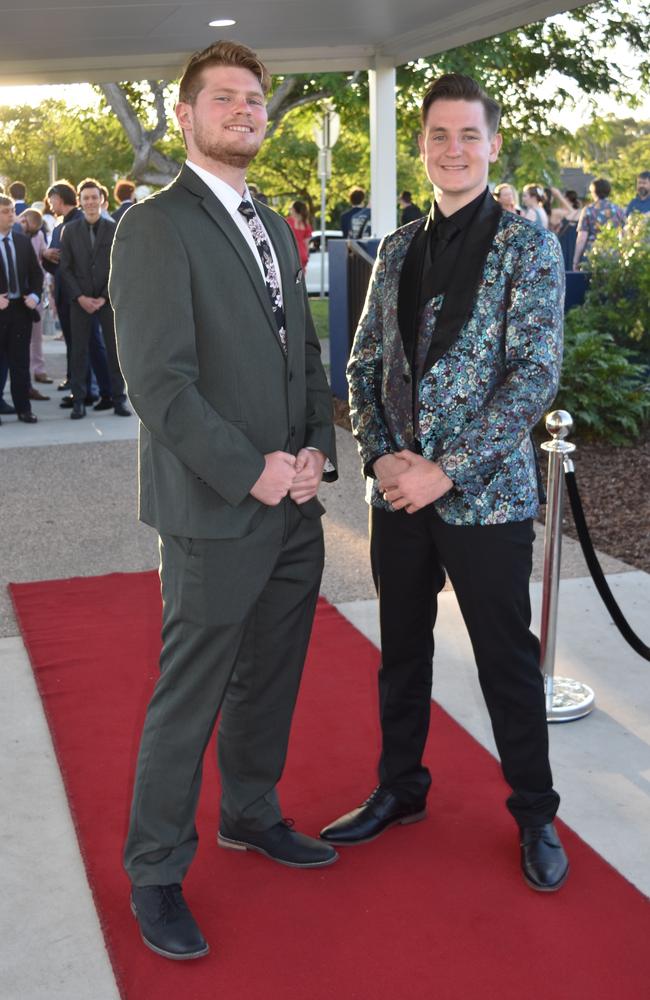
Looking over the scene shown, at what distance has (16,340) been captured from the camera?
35.2 feet

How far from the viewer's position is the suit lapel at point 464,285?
3230mm

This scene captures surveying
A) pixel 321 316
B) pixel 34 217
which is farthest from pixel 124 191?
pixel 321 316

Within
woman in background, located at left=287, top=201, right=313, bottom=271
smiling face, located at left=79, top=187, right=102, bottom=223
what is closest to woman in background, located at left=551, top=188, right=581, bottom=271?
woman in background, located at left=287, top=201, right=313, bottom=271

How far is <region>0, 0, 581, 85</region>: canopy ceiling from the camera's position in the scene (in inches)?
347

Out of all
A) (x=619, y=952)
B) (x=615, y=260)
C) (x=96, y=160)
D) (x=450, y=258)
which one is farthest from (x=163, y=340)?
(x=96, y=160)

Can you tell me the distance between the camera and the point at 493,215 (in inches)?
130

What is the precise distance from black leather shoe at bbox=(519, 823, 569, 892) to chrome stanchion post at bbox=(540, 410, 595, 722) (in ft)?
3.42

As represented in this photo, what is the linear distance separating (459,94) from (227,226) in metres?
0.75

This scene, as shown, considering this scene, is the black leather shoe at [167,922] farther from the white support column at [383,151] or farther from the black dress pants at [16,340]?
the white support column at [383,151]

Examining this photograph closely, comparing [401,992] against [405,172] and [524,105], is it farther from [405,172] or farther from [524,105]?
[405,172]

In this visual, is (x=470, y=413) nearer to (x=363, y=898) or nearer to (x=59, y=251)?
(x=363, y=898)

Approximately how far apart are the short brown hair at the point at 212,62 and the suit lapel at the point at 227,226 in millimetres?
185

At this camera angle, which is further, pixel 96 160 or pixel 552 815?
pixel 96 160

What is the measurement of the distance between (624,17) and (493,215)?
17.3 metres
